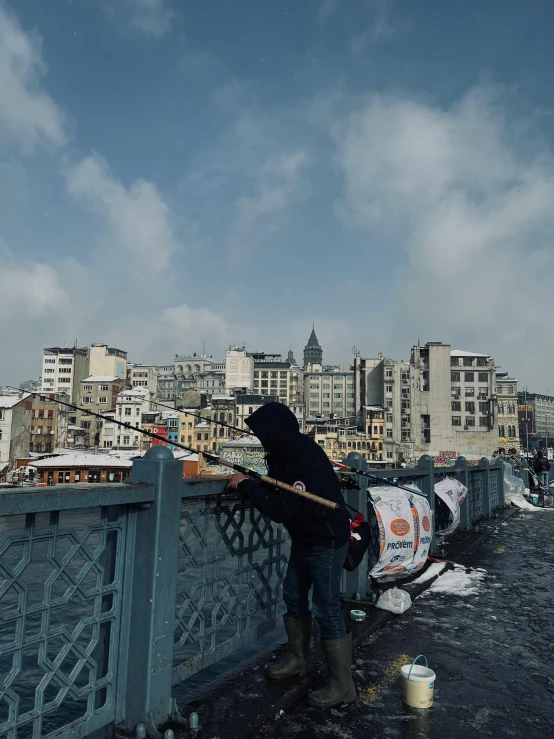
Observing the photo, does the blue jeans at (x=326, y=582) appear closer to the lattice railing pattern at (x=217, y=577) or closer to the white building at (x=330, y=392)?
the lattice railing pattern at (x=217, y=577)

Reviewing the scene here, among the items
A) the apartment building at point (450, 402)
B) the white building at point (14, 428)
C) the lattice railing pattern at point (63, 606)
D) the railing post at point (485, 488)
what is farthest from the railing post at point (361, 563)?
the apartment building at point (450, 402)

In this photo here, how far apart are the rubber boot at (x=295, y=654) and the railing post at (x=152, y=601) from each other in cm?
84

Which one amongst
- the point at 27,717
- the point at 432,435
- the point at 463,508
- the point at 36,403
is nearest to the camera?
the point at 27,717

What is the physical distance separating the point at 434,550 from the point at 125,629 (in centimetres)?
578

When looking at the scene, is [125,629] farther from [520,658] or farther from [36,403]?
[36,403]

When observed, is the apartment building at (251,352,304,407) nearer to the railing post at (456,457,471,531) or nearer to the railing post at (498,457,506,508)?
the railing post at (498,457,506,508)

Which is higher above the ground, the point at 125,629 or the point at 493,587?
the point at 125,629

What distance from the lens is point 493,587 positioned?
6039 mm

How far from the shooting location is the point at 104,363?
107 meters

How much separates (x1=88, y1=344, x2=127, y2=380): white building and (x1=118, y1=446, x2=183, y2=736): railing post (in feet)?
356

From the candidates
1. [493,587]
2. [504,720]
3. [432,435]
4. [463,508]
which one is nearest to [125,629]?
[504,720]

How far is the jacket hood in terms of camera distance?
311 centimetres

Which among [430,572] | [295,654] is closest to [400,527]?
[430,572]

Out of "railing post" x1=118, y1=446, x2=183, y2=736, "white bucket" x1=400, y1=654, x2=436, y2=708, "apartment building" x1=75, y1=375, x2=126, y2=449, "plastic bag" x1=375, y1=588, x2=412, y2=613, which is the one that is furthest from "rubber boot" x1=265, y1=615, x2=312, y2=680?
"apartment building" x1=75, y1=375, x2=126, y2=449
